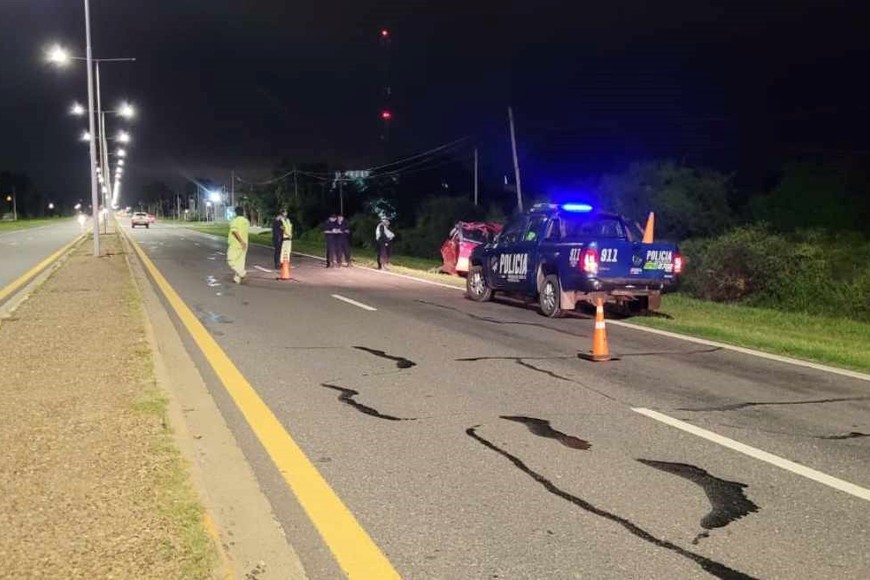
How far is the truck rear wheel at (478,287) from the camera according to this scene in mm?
15875

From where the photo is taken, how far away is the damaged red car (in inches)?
849

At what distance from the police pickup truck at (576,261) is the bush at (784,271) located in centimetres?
360

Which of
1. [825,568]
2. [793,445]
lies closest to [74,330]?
[793,445]

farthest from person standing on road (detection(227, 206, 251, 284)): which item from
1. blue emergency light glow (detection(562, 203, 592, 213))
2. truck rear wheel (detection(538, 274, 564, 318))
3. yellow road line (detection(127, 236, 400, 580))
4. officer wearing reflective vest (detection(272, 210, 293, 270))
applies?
yellow road line (detection(127, 236, 400, 580))

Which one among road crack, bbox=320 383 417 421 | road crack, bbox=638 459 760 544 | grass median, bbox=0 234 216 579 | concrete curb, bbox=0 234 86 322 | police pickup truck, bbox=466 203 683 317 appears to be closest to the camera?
grass median, bbox=0 234 216 579

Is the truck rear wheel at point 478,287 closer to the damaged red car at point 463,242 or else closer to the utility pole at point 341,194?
the damaged red car at point 463,242

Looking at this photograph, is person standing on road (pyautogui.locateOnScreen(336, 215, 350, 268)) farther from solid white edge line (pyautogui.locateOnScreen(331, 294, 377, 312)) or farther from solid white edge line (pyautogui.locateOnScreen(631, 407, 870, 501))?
solid white edge line (pyautogui.locateOnScreen(631, 407, 870, 501))

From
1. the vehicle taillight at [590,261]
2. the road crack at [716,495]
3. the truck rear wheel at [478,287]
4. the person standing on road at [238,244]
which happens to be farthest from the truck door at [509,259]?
the road crack at [716,495]

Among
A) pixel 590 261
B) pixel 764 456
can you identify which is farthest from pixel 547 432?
pixel 590 261

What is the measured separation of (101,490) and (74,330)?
6.51m

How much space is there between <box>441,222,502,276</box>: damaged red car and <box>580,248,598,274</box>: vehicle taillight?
868 centimetres

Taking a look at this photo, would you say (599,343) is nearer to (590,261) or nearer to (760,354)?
(760,354)

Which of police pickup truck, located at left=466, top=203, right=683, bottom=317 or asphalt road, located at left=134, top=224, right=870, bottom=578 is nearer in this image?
asphalt road, located at left=134, top=224, right=870, bottom=578

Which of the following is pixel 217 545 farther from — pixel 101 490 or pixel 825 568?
pixel 825 568
